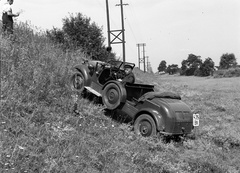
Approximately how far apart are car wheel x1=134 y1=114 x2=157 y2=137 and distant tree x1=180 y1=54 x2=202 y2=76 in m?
108

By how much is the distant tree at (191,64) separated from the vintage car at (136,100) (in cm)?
10682

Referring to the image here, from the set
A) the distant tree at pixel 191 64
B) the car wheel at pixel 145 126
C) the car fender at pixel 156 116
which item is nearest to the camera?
the car fender at pixel 156 116

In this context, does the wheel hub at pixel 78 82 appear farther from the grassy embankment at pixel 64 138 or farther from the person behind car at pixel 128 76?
the person behind car at pixel 128 76

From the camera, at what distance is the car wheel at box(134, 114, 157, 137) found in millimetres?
6705

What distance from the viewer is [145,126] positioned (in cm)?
684

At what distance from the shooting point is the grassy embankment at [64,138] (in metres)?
4.33

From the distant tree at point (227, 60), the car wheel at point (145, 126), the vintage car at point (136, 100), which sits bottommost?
the car wheel at point (145, 126)

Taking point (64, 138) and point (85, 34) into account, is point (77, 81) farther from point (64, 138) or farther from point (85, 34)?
point (85, 34)

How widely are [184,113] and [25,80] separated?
145 inches

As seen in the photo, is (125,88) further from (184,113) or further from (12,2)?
(12,2)

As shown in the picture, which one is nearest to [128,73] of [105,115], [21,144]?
[105,115]

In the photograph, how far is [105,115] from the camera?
25.4ft

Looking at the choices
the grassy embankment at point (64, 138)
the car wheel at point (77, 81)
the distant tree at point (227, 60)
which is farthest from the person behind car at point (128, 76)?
the distant tree at point (227, 60)

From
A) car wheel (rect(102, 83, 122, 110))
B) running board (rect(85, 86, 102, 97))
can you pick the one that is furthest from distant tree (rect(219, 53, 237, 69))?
car wheel (rect(102, 83, 122, 110))
